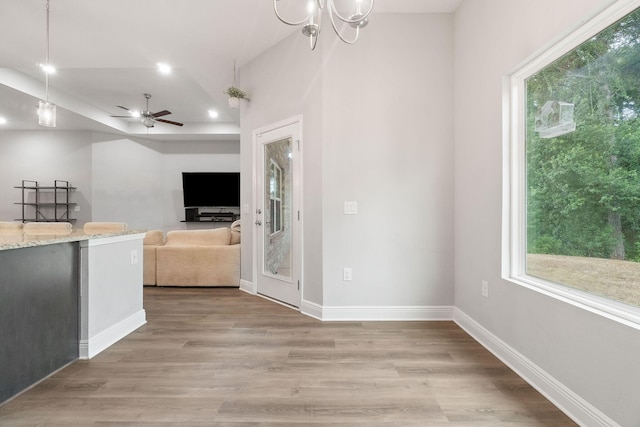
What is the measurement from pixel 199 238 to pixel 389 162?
2870 millimetres

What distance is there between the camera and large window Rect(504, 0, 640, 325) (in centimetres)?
147

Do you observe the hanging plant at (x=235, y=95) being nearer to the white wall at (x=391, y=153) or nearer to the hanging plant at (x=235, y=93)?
the hanging plant at (x=235, y=93)

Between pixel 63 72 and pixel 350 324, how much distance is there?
5697 mm

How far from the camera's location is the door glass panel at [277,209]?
11.5ft

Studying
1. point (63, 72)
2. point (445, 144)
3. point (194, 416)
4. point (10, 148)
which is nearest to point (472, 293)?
point (445, 144)

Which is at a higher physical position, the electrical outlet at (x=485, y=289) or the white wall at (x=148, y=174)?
the white wall at (x=148, y=174)

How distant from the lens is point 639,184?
4.65ft

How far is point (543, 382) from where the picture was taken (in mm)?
1796

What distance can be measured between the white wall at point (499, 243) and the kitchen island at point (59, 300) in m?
2.99

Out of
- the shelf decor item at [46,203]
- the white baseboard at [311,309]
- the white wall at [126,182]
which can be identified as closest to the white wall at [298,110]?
the white baseboard at [311,309]

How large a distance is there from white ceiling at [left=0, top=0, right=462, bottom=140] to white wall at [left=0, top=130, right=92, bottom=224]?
1.16m

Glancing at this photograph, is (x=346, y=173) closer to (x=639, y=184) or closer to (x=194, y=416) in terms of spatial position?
(x=639, y=184)

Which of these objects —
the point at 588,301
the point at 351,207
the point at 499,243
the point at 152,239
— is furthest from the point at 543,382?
the point at 152,239

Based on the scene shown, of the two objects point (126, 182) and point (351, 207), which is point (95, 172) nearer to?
point (126, 182)
